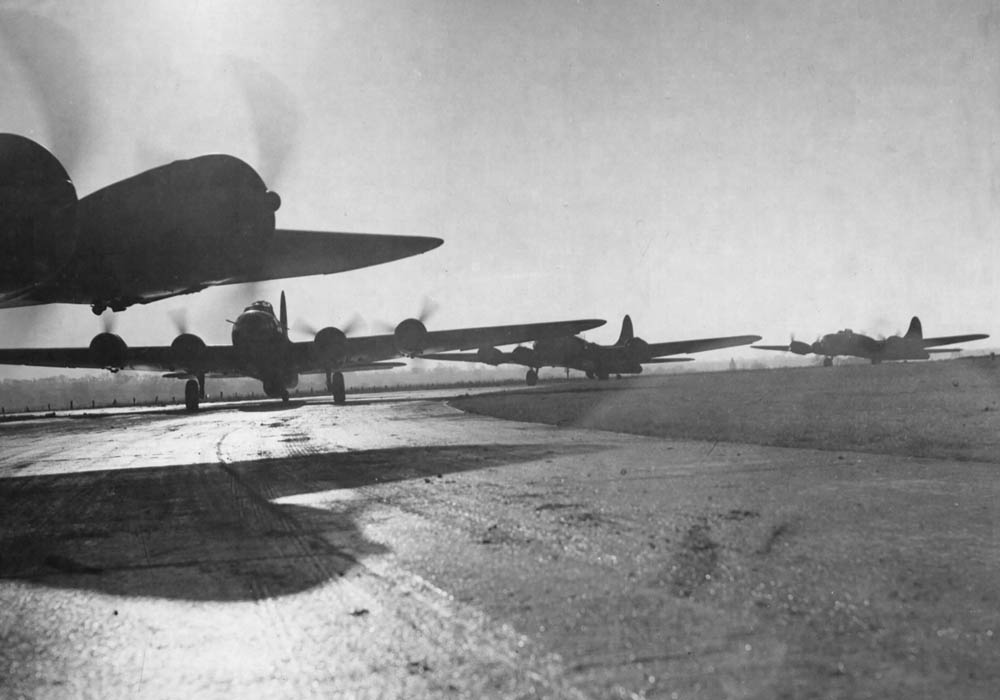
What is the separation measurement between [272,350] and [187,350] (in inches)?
171

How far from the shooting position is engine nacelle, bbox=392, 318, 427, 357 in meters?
35.8

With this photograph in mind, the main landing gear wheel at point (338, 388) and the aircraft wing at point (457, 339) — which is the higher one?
the aircraft wing at point (457, 339)

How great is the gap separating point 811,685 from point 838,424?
1192 centimetres

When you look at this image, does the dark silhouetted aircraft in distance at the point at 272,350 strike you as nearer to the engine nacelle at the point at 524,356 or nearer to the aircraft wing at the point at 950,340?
the engine nacelle at the point at 524,356

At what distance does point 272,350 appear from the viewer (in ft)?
112

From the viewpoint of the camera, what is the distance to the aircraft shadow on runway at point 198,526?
4.40 meters

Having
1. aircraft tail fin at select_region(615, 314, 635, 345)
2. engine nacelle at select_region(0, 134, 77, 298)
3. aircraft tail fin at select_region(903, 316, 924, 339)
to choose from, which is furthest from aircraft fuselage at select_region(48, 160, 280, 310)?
aircraft tail fin at select_region(903, 316, 924, 339)

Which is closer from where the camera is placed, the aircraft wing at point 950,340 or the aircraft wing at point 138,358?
the aircraft wing at point 138,358

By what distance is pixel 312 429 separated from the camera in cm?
1886

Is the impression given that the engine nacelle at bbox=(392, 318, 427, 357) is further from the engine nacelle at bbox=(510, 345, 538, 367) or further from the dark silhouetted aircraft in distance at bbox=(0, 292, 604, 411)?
the engine nacelle at bbox=(510, 345, 538, 367)

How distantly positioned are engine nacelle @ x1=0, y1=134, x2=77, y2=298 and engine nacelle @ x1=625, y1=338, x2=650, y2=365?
58.1 m

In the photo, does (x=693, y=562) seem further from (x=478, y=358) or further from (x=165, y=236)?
(x=478, y=358)

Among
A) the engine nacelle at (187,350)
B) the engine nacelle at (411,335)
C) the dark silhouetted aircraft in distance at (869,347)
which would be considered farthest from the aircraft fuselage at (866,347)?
the engine nacelle at (187,350)

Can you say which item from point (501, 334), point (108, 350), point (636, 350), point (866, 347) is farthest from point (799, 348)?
point (108, 350)
